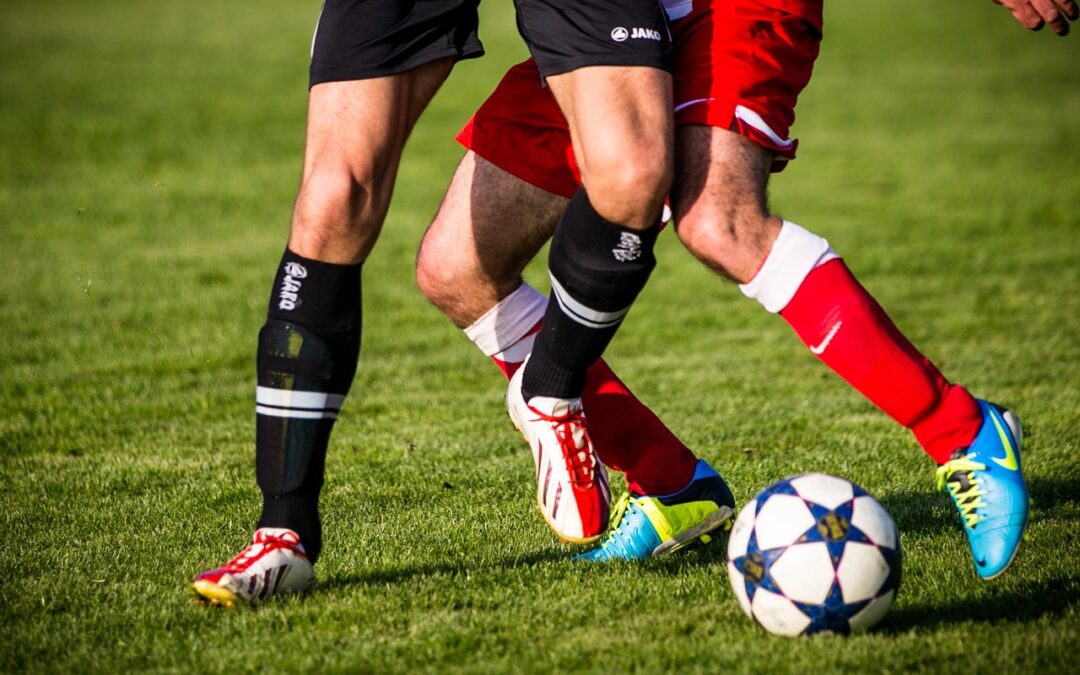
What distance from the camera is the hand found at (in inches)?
141

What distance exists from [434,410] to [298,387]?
2859 millimetres

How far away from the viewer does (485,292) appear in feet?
13.6

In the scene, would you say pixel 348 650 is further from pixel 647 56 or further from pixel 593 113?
pixel 647 56

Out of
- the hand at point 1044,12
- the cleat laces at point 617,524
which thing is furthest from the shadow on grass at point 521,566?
the hand at point 1044,12

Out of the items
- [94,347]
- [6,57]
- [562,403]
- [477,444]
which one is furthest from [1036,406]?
[6,57]

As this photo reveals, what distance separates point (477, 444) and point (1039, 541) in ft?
8.18

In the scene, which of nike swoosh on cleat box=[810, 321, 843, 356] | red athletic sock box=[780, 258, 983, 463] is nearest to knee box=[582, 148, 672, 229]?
red athletic sock box=[780, 258, 983, 463]

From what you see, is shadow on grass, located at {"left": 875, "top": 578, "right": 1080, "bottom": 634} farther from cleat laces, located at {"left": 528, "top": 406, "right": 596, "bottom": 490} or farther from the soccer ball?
cleat laces, located at {"left": 528, "top": 406, "right": 596, "bottom": 490}

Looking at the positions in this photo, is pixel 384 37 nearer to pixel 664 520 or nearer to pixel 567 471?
pixel 567 471

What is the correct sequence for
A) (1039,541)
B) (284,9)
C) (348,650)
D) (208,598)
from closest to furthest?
(348,650)
(208,598)
(1039,541)
(284,9)

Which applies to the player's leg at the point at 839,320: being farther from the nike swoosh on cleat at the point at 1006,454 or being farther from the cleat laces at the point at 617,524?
the cleat laces at the point at 617,524

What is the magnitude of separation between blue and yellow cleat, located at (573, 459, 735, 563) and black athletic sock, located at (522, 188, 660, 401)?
1.74 feet

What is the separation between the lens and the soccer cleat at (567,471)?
3732 mm

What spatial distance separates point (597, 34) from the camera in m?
3.47
